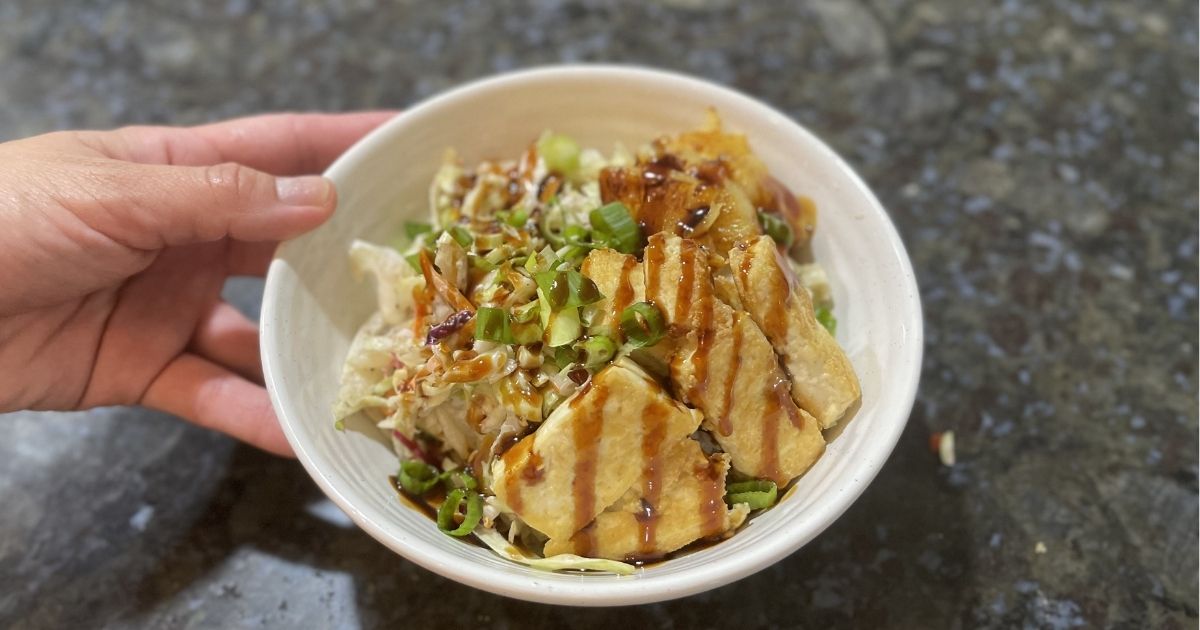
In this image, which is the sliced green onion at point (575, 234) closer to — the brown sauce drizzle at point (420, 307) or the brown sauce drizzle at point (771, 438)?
the brown sauce drizzle at point (420, 307)

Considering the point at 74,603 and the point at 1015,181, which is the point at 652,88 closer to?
the point at 1015,181

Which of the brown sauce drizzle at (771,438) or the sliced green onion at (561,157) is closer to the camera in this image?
the brown sauce drizzle at (771,438)

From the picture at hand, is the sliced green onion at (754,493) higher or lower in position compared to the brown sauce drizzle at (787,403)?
lower

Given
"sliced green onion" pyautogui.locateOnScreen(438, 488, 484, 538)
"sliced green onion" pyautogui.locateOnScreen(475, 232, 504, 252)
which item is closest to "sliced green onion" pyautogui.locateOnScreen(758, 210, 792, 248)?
"sliced green onion" pyautogui.locateOnScreen(475, 232, 504, 252)

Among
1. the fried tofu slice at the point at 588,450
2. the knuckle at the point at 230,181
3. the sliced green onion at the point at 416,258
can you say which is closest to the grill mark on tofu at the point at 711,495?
the fried tofu slice at the point at 588,450

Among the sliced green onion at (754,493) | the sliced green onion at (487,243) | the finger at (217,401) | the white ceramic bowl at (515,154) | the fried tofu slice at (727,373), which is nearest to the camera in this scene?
the white ceramic bowl at (515,154)

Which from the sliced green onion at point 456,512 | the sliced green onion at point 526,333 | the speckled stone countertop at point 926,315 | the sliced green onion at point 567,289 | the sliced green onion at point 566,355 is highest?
the sliced green onion at point 567,289

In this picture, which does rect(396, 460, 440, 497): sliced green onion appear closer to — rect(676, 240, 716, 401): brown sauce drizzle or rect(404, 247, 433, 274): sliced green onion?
rect(404, 247, 433, 274): sliced green onion

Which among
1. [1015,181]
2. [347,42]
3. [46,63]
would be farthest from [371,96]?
[1015,181]
